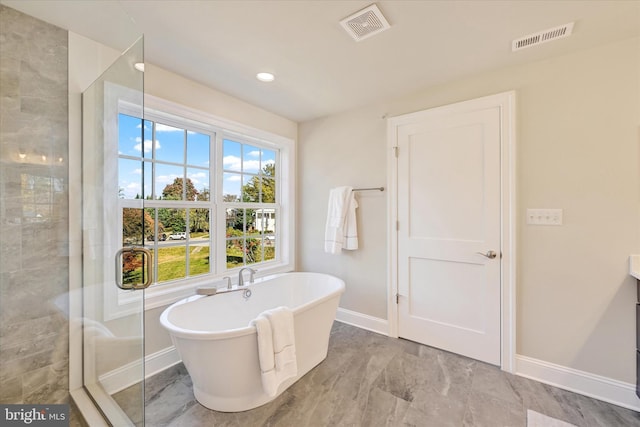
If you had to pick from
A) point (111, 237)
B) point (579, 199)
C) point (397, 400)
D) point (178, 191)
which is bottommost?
point (397, 400)

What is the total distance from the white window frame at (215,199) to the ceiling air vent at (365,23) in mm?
1416

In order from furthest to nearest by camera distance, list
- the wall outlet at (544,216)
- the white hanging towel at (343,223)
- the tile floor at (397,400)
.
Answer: the white hanging towel at (343,223) < the wall outlet at (544,216) < the tile floor at (397,400)

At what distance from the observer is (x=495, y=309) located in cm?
209

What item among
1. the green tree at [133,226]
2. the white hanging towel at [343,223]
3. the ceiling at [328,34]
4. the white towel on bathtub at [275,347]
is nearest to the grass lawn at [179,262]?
the green tree at [133,226]

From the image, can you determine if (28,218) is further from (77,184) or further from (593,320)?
(593,320)

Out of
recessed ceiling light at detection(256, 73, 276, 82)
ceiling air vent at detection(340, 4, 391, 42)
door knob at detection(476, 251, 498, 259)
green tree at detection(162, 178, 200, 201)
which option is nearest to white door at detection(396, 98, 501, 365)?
door knob at detection(476, 251, 498, 259)

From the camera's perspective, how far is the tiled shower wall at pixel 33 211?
1.46 m

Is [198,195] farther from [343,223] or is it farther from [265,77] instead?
[343,223]

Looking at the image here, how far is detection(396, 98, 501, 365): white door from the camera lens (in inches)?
Result: 83.0

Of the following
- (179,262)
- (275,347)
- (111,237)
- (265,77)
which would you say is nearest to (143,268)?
(111,237)

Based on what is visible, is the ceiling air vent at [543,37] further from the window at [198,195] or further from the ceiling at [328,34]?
the window at [198,195]

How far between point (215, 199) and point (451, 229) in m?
2.19

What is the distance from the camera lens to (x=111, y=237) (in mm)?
1701

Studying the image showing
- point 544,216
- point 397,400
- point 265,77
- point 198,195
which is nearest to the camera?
point 397,400
